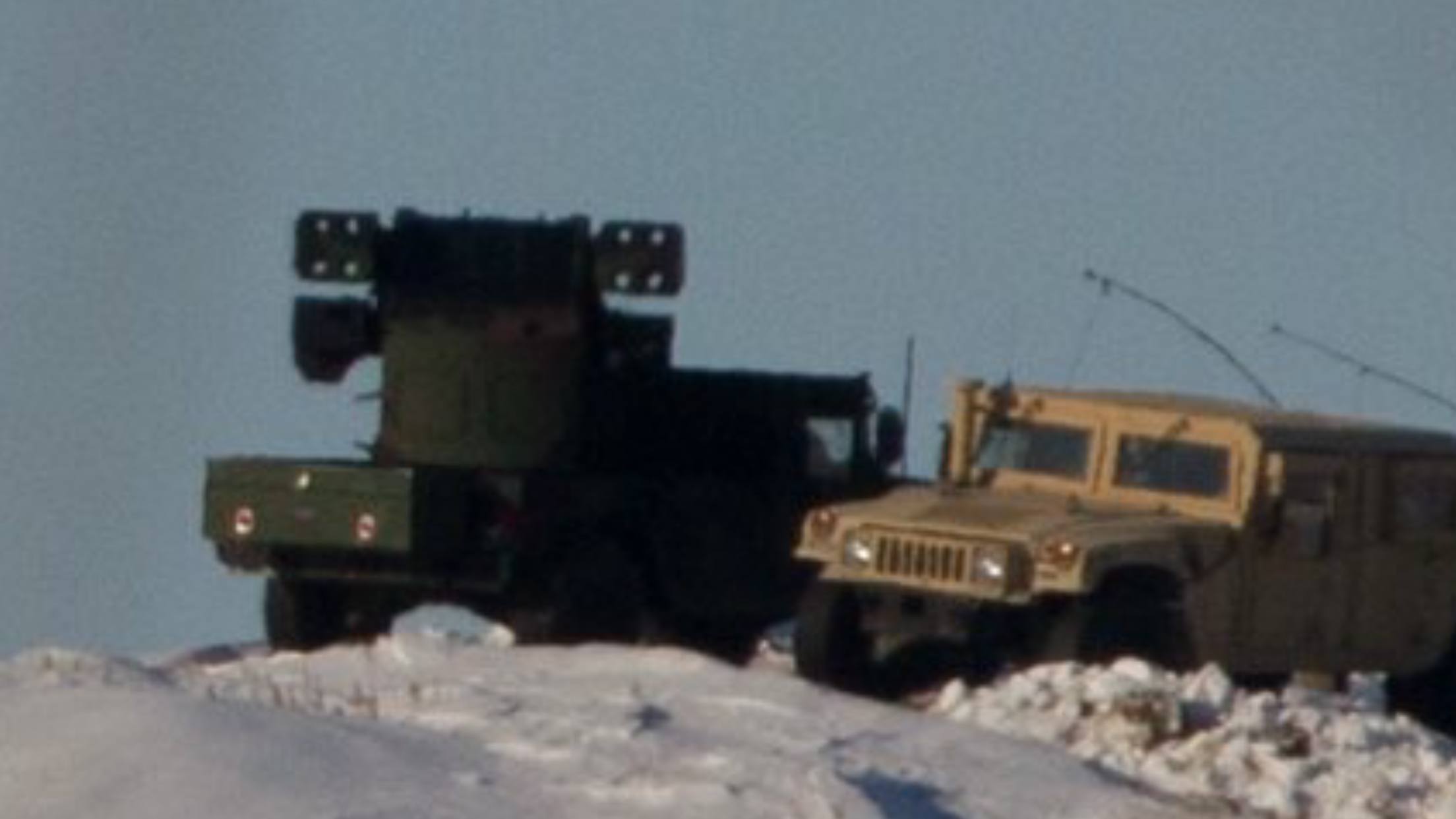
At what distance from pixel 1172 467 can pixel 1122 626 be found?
5.07ft

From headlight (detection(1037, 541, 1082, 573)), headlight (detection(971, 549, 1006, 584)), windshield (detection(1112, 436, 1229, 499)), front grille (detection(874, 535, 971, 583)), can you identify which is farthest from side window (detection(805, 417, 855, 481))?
headlight (detection(1037, 541, 1082, 573))

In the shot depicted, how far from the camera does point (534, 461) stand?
33.5 meters

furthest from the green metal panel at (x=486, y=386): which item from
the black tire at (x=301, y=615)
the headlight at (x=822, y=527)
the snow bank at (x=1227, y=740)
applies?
the snow bank at (x=1227, y=740)

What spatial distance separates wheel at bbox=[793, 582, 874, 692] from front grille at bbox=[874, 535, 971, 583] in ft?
1.61

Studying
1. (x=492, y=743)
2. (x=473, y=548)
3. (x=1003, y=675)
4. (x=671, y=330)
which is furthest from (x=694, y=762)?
(x=671, y=330)

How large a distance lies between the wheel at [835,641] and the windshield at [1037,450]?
1309mm

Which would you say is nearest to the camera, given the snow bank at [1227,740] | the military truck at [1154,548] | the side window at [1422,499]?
the snow bank at [1227,740]

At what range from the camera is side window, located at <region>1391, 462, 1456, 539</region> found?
29391mm

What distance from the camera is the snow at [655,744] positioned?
20.4 m

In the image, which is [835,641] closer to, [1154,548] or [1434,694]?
[1154,548]

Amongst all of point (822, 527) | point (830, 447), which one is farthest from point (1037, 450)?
point (830, 447)

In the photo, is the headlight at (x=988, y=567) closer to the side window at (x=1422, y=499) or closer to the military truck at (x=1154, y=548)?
the military truck at (x=1154, y=548)

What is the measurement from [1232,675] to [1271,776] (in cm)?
525

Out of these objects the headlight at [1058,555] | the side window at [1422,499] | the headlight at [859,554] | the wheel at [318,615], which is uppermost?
the side window at [1422,499]
